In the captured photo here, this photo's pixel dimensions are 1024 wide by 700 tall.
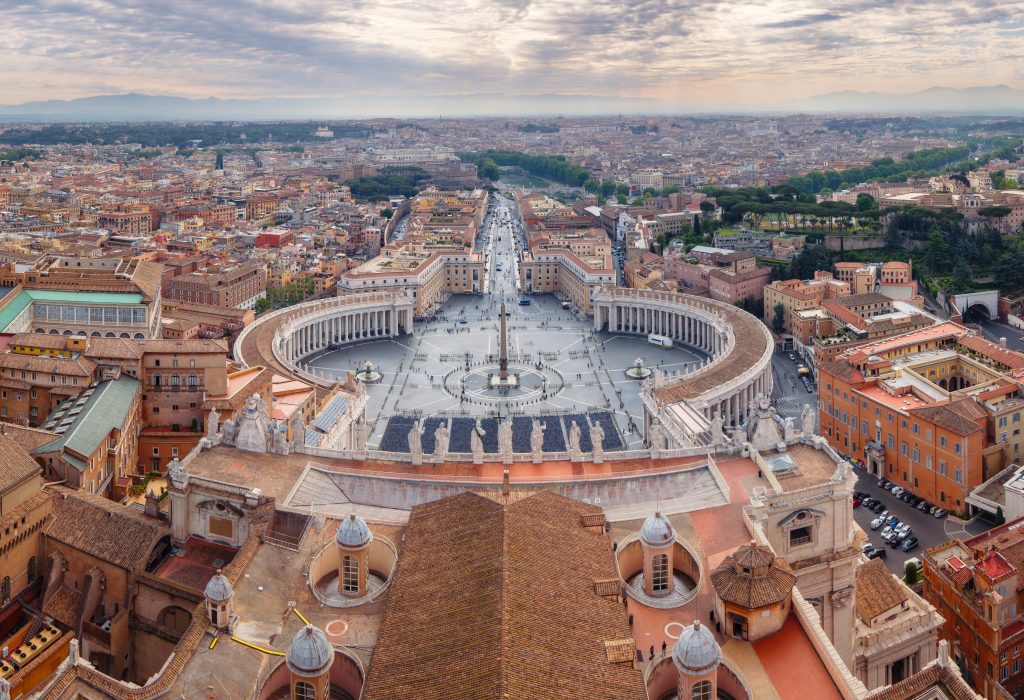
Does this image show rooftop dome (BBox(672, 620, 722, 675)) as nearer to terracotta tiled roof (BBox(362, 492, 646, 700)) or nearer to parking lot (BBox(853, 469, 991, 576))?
terracotta tiled roof (BBox(362, 492, 646, 700))

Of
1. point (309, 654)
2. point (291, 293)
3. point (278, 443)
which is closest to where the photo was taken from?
point (309, 654)

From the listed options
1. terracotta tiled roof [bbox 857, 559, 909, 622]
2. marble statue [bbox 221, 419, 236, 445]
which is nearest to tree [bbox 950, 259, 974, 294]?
terracotta tiled roof [bbox 857, 559, 909, 622]

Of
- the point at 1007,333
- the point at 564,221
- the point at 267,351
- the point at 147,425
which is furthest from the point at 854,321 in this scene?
the point at 564,221

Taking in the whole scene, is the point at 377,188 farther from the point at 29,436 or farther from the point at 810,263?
the point at 29,436

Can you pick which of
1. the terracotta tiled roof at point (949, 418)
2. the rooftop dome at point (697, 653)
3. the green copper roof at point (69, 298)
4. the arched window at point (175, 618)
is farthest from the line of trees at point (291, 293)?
the rooftop dome at point (697, 653)

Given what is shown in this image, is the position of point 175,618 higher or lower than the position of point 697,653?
lower

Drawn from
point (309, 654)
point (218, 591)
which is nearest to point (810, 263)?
point (218, 591)

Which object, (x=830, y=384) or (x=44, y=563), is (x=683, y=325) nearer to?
(x=830, y=384)
